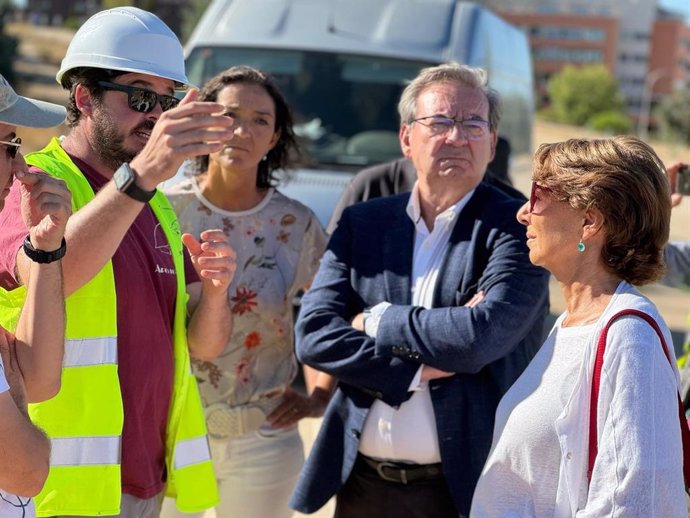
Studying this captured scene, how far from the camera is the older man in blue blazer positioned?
298 cm

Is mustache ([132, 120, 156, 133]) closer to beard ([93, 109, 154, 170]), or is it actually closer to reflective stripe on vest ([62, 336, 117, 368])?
beard ([93, 109, 154, 170])

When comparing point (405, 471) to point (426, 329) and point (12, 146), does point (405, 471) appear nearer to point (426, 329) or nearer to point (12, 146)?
point (426, 329)

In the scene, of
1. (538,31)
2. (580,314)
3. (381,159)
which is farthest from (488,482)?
(538,31)

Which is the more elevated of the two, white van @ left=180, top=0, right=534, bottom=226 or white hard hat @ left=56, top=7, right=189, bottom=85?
white hard hat @ left=56, top=7, right=189, bottom=85

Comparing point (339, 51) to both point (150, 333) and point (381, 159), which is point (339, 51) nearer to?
point (381, 159)

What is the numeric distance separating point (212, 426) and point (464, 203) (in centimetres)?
122

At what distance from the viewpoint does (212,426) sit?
3537 mm

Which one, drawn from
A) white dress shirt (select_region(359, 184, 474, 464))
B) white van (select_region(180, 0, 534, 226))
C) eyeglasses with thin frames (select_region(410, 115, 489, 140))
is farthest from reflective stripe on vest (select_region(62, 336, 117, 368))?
white van (select_region(180, 0, 534, 226))

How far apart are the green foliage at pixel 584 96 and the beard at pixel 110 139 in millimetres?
76792

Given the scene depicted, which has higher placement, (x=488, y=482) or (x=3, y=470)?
(x=3, y=470)

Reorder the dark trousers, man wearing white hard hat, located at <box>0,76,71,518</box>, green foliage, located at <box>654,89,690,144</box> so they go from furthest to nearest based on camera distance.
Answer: green foliage, located at <box>654,89,690,144</box>
the dark trousers
man wearing white hard hat, located at <box>0,76,71,518</box>

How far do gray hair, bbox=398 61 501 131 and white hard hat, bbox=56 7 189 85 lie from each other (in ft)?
3.18

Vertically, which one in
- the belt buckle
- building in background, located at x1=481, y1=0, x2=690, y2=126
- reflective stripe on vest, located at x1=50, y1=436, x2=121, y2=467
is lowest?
building in background, located at x1=481, y1=0, x2=690, y2=126

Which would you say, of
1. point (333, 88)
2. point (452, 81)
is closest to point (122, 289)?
point (452, 81)
